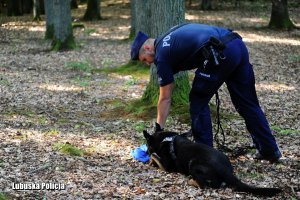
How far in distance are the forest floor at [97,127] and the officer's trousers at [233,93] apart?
0.45 meters

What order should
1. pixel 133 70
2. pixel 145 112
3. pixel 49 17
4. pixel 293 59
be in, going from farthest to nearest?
1. pixel 49 17
2. pixel 293 59
3. pixel 133 70
4. pixel 145 112

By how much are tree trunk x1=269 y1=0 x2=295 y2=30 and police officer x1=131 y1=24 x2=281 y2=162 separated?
52.2 feet

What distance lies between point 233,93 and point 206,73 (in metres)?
0.55

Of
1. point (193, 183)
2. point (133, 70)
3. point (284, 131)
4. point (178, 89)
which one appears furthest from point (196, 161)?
point (133, 70)

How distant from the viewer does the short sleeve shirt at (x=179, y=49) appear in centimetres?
543

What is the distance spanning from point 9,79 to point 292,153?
8.25 meters

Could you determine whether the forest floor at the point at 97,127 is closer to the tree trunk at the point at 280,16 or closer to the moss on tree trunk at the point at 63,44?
the moss on tree trunk at the point at 63,44

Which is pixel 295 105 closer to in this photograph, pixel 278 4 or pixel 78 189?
pixel 78 189

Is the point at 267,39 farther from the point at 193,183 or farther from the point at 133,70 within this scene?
the point at 193,183

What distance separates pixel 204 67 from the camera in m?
5.49

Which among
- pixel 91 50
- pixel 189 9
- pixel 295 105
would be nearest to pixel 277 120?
pixel 295 105

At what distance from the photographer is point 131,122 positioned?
26.5ft

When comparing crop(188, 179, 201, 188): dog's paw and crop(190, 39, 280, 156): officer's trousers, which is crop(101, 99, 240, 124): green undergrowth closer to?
crop(190, 39, 280, 156): officer's trousers

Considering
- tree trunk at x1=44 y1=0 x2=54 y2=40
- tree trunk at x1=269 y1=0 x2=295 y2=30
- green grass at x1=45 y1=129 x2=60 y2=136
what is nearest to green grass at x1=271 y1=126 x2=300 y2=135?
green grass at x1=45 y1=129 x2=60 y2=136
